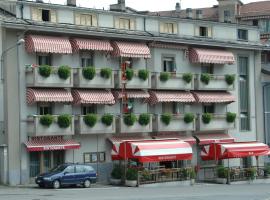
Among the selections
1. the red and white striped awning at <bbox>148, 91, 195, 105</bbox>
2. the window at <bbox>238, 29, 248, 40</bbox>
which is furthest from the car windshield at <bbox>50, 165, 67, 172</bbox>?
the window at <bbox>238, 29, 248, 40</bbox>

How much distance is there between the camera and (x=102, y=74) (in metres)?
63.7

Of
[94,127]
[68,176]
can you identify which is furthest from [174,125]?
[68,176]

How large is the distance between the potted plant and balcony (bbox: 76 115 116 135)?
411 cm

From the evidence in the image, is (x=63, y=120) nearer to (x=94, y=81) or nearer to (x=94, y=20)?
(x=94, y=81)

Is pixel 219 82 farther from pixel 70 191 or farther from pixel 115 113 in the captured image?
pixel 70 191

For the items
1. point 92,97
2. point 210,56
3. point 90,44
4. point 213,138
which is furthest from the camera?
point 213,138

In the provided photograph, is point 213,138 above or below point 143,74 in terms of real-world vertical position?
below

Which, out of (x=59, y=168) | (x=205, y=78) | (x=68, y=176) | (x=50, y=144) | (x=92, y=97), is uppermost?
(x=205, y=78)

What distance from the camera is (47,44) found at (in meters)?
60.1

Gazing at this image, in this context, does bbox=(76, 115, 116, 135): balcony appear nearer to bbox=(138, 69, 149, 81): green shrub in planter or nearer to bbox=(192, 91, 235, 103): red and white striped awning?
bbox=(138, 69, 149, 81): green shrub in planter

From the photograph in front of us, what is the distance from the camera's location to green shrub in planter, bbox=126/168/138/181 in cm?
6150

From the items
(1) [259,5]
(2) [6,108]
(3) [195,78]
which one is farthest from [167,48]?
(1) [259,5]

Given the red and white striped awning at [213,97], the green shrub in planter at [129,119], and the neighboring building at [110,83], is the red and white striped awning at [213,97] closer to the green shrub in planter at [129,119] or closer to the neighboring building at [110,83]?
the neighboring building at [110,83]

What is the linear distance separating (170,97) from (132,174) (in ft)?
32.7
